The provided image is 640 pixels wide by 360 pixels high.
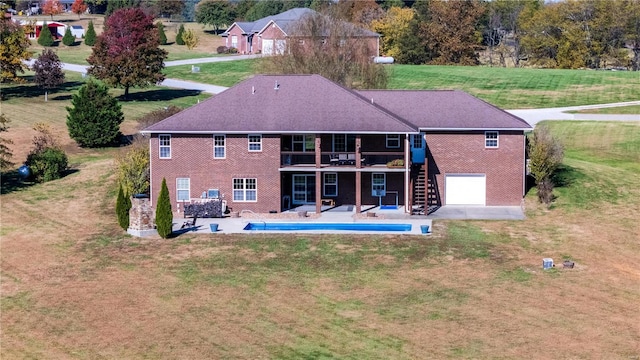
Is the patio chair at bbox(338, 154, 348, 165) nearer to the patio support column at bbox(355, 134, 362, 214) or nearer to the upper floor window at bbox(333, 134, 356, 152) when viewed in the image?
the upper floor window at bbox(333, 134, 356, 152)

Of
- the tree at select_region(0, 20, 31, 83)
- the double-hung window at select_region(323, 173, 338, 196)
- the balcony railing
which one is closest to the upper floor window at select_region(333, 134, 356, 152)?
the balcony railing

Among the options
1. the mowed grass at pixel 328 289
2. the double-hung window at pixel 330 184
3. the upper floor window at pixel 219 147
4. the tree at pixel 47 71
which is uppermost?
the tree at pixel 47 71

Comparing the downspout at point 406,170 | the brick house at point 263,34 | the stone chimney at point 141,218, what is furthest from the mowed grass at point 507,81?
the stone chimney at point 141,218

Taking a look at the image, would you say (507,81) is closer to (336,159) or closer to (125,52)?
(125,52)

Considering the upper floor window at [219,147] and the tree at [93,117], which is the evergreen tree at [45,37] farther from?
the upper floor window at [219,147]

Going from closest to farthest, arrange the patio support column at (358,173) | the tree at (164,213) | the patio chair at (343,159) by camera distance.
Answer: the tree at (164,213) < the patio support column at (358,173) < the patio chair at (343,159)

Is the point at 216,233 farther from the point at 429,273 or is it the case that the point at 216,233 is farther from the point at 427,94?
the point at 427,94
